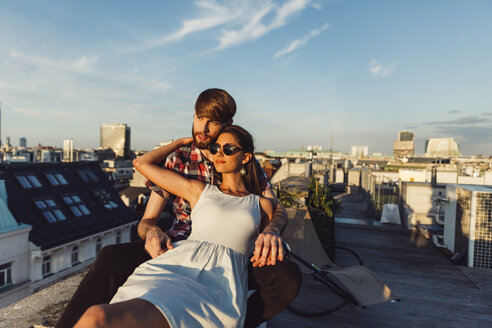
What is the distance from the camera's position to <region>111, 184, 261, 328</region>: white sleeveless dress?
1353mm

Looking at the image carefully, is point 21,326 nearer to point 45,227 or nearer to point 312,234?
point 312,234

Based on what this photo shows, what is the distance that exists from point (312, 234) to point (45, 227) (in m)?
22.6

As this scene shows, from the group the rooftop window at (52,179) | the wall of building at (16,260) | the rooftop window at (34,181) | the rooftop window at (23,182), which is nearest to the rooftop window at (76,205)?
the rooftop window at (52,179)

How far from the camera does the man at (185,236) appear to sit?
1.68m

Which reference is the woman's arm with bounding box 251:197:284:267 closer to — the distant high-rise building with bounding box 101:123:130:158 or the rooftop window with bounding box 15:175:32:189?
the rooftop window with bounding box 15:175:32:189

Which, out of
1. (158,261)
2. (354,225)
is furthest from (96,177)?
(158,261)

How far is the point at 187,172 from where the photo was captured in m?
2.43

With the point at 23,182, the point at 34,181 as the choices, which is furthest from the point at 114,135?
the point at 23,182

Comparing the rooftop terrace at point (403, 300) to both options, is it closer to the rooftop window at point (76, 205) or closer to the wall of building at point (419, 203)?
the wall of building at point (419, 203)

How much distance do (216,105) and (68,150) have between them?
2764 inches

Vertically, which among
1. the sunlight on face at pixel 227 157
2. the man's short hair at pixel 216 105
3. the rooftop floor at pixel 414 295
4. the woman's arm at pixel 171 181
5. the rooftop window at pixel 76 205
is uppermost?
the man's short hair at pixel 216 105

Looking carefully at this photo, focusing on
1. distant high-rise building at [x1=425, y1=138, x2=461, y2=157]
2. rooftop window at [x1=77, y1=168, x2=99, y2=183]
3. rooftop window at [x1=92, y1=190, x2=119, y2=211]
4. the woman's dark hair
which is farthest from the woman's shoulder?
distant high-rise building at [x1=425, y1=138, x2=461, y2=157]

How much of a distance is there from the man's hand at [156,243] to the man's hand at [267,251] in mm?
523

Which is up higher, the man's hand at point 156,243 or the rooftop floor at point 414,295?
the man's hand at point 156,243
